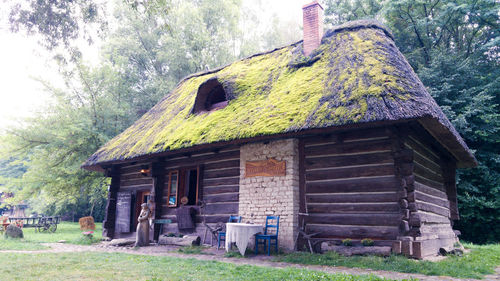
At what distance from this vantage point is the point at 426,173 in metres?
9.44

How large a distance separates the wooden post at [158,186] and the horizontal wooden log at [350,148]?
5578mm

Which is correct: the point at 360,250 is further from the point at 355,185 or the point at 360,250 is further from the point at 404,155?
the point at 404,155

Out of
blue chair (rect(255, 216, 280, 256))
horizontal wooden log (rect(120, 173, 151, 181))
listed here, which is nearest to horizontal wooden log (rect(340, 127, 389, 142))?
blue chair (rect(255, 216, 280, 256))

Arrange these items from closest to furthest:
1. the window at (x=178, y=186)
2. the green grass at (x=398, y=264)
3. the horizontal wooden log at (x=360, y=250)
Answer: the green grass at (x=398, y=264) < the horizontal wooden log at (x=360, y=250) < the window at (x=178, y=186)

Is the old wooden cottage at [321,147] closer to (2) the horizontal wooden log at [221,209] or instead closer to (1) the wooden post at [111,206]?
(2) the horizontal wooden log at [221,209]

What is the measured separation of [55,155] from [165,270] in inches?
565

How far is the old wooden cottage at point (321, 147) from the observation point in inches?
288

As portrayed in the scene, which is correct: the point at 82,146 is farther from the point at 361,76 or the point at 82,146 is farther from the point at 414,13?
the point at 414,13

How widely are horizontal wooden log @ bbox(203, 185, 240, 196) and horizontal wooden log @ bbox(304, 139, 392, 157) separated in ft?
7.98

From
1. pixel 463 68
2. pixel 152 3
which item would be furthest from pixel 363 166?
pixel 463 68

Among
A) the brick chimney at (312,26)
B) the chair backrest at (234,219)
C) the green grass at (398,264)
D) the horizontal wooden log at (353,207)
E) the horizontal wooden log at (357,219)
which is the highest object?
the brick chimney at (312,26)

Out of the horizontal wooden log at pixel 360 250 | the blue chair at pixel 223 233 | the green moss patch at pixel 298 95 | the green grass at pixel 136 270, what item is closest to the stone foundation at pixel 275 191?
the blue chair at pixel 223 233

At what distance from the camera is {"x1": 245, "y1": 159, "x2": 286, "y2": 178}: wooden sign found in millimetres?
8703

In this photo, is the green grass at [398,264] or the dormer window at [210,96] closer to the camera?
the green grass at [398,264]
